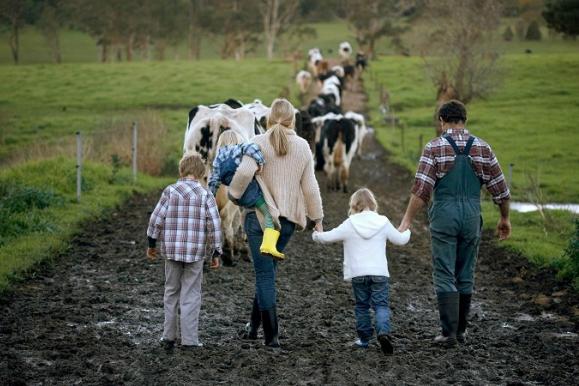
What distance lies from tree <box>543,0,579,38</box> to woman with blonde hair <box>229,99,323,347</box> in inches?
1105

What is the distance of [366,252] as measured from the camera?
866 cm

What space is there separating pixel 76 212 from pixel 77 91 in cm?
3988

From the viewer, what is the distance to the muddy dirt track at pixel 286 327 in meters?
7.75

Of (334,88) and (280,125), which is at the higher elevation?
(280,125)

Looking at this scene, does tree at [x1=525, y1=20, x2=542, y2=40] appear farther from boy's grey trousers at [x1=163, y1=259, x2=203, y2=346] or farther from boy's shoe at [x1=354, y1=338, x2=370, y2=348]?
boy's grey trousers at [x1=163, y1=259, x2=203, y2=346]

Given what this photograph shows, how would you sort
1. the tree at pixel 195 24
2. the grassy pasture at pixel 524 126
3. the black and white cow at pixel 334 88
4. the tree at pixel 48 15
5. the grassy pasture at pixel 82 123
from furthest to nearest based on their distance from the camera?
the tree at pixel 195 24 < the tree at pixel 48 15 < the black and white cow at pixel 334 88 < the grassy pasture at pixel 524 126 < the grassy pasture at pixel 82 123

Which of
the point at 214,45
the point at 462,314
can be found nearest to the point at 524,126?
the point at 462,314

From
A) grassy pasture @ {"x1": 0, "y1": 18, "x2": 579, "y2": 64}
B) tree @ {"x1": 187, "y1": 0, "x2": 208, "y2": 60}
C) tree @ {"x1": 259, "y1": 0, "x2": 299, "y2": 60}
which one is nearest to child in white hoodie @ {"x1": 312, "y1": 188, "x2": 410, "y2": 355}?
grassy pasture @ {"x1": 0, "y1": 18, "x2": 579, "y2": 64}

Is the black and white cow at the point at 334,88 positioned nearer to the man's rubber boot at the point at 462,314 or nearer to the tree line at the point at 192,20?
the man's rubber boot at the point at 462,314

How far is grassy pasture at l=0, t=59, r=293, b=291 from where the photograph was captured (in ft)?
50.5

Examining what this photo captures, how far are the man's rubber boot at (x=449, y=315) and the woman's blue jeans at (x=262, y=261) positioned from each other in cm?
162

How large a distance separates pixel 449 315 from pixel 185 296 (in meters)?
2.51

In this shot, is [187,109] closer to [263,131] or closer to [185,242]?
[263,131]

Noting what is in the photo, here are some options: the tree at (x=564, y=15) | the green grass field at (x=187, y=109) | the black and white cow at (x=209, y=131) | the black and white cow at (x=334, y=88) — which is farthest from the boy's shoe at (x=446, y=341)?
the black and white cow at (x=334, y=88)
